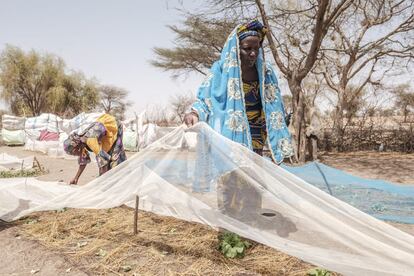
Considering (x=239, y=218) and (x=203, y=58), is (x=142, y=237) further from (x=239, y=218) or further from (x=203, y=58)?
(x=203, y=58)

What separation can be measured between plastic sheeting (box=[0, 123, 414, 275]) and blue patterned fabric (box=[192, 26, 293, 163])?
23 cm

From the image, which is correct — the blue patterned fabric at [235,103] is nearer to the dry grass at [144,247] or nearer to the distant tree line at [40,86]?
the dry grass at [144,247]

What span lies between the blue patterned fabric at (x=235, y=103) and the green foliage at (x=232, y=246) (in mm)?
646

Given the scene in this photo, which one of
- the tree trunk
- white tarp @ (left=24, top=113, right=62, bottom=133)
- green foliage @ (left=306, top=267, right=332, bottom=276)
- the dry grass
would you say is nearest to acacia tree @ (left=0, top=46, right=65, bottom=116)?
white tarp @ (left=24, top=113, right=62, bottom=133)

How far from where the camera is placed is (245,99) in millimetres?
2617

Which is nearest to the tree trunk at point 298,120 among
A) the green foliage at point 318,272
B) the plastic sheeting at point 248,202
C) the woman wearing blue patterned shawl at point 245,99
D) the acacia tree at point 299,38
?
the acacia tree at point 299,38

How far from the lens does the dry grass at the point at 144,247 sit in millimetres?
2104

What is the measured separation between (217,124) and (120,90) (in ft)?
121

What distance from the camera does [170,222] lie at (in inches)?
118

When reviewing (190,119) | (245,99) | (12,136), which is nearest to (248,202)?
(190,119)

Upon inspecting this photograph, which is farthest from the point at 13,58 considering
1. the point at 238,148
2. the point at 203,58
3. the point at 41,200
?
the point at 238,148

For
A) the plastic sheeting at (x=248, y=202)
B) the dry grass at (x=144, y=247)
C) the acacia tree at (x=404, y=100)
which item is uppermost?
the acacia tree at (x=404, y=100)

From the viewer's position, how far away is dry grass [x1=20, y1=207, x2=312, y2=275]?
6.90 ft

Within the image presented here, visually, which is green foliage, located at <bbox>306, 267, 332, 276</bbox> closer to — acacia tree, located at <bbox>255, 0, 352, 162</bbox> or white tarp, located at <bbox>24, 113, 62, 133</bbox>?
acacia tree, located at <bbox>255, 0, 352, 162</bbox>
